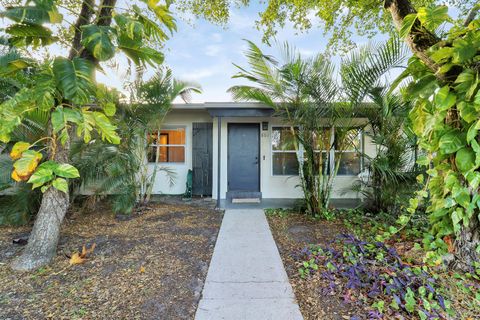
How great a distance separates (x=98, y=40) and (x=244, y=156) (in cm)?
497

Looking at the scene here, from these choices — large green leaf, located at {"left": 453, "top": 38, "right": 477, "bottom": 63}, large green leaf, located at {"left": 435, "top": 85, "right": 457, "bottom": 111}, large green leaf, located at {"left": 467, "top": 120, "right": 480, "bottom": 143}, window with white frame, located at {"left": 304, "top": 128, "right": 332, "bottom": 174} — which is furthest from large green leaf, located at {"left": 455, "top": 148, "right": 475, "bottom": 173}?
window with white frame, located at {"left": 304, "top": 128, "right": 332, "bottom": 174}

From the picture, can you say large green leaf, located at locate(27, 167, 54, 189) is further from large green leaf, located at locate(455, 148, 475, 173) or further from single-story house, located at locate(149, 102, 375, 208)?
single-story house, located at locate(149, 102, 375, 208)

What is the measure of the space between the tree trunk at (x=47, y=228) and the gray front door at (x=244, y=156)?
4.35 m

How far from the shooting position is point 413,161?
457 cm

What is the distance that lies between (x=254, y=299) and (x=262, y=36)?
238 inches

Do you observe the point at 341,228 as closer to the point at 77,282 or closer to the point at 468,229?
the point at 468,229

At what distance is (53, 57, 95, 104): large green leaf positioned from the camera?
2262 mm

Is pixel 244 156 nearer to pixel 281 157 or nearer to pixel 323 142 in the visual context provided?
pixel 281 157

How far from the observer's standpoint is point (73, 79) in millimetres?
2291

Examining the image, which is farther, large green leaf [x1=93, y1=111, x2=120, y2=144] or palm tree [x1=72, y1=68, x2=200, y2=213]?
palm tree [x1=72, y1=68, x2=200, y2=213]

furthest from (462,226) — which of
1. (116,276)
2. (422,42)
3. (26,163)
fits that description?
(26,163)

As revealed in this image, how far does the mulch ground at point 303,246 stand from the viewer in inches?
81.4

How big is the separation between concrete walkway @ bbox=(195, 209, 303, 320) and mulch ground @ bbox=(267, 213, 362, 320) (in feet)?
0.31

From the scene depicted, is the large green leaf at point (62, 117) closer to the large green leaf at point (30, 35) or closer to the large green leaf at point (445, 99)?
the large green leaf at point (30, 35)
